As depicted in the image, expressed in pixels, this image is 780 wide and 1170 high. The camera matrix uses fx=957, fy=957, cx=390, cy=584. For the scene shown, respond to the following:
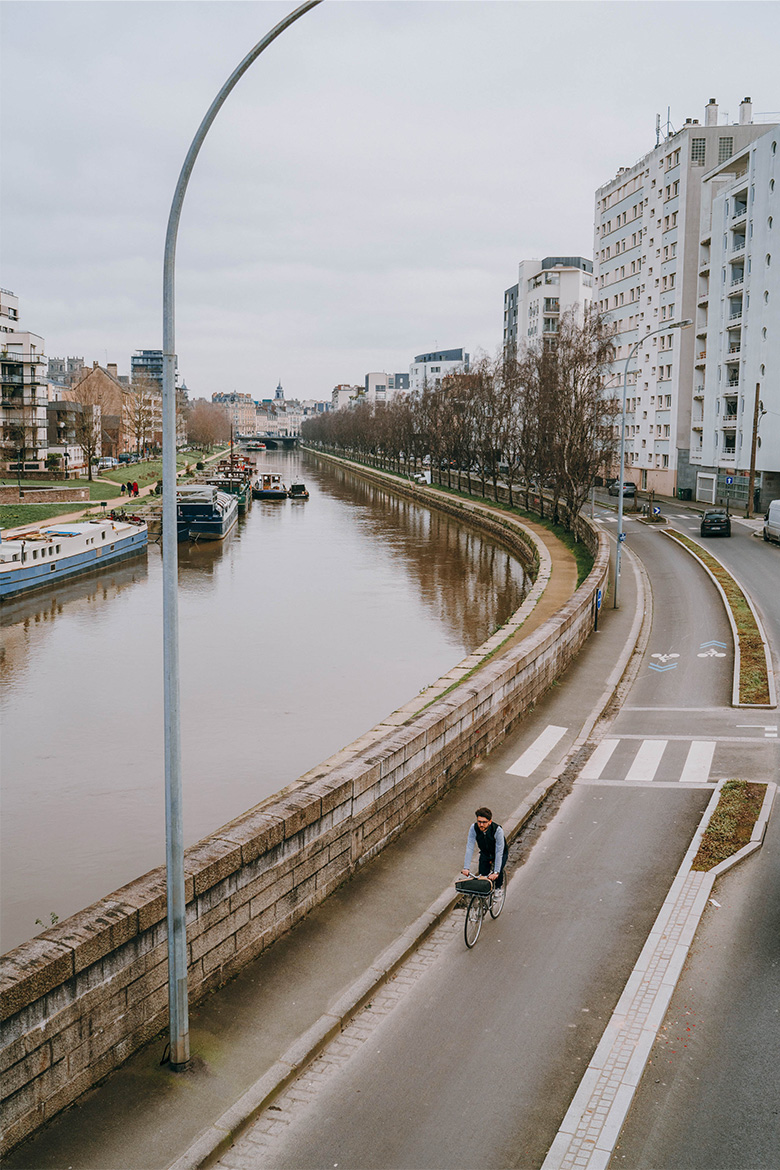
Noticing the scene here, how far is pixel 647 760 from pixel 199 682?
12852 millimetres

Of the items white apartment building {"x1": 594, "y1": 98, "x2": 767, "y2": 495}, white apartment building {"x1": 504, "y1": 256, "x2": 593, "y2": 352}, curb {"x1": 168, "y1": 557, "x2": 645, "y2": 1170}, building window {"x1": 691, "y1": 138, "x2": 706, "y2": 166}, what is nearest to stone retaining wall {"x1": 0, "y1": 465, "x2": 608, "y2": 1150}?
→ curb {"x1": 168, "y1": 557, "x2": 645, "y2": 1170}

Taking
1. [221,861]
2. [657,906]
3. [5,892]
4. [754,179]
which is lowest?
[5,892]

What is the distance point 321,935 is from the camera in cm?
984

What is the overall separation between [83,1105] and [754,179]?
64432mm

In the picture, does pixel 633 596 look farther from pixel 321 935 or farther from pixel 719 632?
pixel 321 935

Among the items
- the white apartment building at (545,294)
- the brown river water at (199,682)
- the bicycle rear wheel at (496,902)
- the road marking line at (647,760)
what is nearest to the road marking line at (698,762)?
the road marking line at (647,760)

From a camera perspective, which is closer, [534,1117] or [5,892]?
[534,1117]

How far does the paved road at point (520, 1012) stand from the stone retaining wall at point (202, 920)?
1356 millimetres

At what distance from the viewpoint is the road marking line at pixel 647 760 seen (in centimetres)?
1605

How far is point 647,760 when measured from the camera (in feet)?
55.5

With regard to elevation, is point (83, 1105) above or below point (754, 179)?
below

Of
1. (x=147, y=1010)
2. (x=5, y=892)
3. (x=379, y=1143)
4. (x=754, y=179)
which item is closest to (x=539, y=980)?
(x=379, y=1143)

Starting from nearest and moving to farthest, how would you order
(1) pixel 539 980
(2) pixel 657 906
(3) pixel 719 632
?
(1) pixel 539 980 < (2) pixel 657 906 < (3) pixel 719 632

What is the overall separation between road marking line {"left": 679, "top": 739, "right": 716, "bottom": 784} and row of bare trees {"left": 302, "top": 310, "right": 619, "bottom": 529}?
31.9 m
